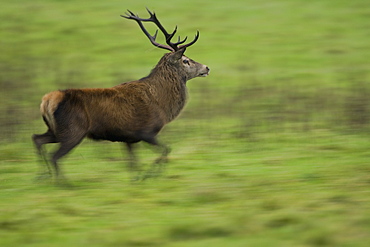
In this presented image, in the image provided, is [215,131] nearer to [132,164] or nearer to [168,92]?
[168,92]

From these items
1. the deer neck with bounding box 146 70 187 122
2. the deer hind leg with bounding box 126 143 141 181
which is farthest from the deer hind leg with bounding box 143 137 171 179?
the deer neck with bounding box 146 70 187 122

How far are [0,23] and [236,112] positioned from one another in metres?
9.80

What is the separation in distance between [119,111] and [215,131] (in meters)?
3.87

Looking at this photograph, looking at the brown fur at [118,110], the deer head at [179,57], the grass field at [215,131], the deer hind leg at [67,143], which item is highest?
the deer head at [179,57]

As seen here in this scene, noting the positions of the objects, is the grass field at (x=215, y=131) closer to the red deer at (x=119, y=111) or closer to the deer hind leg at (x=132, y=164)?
the deer hind leg at (x=132, y=164)

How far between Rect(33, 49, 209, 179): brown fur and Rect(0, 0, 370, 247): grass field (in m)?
0.54

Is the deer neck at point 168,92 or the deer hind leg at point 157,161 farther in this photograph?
the deer neck at point 168,92

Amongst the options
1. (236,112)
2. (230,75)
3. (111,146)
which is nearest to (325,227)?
(111,146)

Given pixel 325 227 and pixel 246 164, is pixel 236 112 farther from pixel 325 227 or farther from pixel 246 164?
pixel 325 227

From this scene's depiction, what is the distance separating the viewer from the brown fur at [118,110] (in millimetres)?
8172

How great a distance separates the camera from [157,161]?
8.66 metres

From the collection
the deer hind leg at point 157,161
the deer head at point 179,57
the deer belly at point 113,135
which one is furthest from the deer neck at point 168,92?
the deer belly at point 113,135

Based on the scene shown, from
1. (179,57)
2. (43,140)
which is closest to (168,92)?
(179,57)

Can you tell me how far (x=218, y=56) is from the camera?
59.6ft
